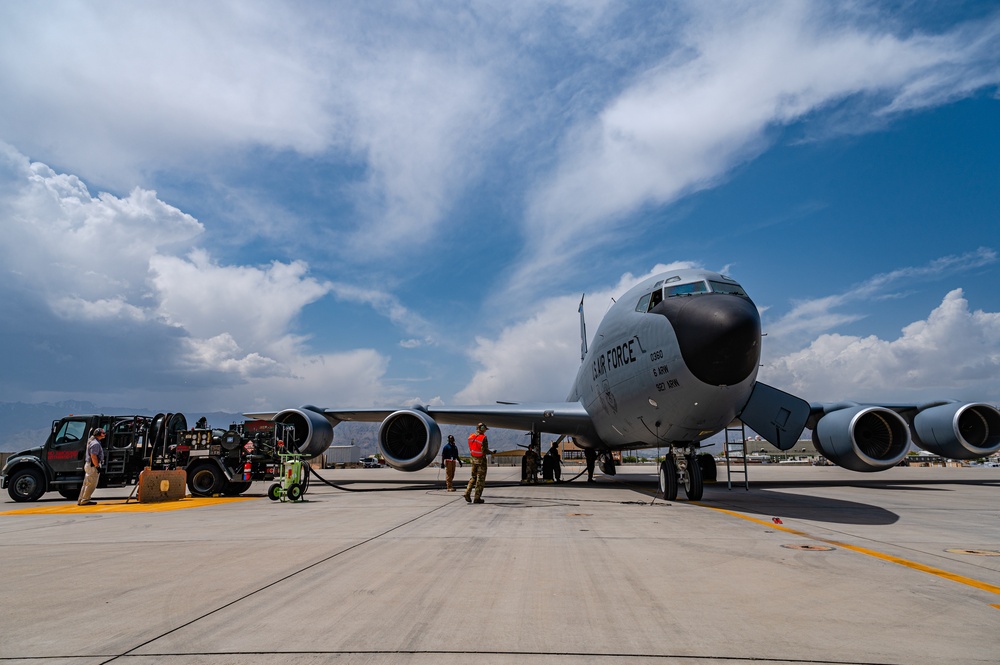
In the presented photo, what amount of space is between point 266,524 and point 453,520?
3018 mm

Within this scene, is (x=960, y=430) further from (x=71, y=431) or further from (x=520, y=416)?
(x=71, y=431)

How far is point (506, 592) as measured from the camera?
175 inches

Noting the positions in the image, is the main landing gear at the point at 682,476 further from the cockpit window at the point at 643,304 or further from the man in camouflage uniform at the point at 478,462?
the man in camouflage uniform at the point at 478,462

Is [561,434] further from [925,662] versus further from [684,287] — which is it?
[925,662]

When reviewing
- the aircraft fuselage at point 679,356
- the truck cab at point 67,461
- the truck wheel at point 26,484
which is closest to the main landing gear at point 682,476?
the aircraft fuselage at point 679,356

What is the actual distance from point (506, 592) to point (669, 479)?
868 cm

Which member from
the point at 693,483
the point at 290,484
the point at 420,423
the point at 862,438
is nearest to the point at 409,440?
the point at 420,423

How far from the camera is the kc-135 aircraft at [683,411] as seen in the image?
9.91 metres

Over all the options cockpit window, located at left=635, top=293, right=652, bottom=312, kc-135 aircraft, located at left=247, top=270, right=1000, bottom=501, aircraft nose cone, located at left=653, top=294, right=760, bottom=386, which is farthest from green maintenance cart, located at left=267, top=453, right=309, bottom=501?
aircraft nose cone, located at left=653, top=294, right=760, bottom=386

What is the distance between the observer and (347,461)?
67.9 m

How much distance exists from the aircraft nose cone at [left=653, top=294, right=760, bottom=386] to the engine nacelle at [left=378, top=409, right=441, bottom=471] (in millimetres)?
8825

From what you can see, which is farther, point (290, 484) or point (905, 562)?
point (290, 484)

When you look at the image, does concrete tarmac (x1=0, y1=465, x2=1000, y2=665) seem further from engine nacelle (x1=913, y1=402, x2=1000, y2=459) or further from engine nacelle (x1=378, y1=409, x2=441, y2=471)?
engine nacelle (x1=913, y1=402, x2=1000, y2=459)

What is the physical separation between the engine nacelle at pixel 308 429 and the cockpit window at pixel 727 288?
12.9 m
